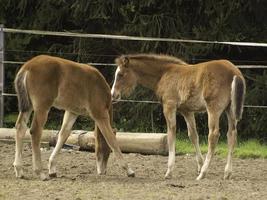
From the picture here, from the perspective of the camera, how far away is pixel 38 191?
6.91 m

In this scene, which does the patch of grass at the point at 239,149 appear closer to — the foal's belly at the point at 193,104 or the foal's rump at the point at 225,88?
the foal's belly at the point at 193,104

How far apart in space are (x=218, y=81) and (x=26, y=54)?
7.58 metres

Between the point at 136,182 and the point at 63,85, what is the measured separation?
5.00 ft

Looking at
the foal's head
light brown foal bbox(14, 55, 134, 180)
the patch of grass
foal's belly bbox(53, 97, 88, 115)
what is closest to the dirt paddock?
light brown foal bbox(14, 55, 134, 180)

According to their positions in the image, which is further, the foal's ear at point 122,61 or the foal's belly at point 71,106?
the foal's ear at point 122,61

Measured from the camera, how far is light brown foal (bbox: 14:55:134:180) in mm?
8031

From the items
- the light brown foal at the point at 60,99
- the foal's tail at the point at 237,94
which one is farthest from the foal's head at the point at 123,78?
the foal's tail at the point at 237,94

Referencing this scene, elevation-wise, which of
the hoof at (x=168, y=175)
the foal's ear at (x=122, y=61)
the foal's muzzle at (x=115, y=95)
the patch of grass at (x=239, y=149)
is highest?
the foal's ear at (x=122, y=61)

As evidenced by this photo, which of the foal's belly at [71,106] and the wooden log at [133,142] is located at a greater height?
the foal's belly at [71,106]

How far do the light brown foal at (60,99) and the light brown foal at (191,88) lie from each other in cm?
71

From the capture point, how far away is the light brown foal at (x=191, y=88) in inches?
325

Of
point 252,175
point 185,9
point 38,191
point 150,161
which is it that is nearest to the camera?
point 38,191

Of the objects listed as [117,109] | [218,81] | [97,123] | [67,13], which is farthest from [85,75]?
[67,13]

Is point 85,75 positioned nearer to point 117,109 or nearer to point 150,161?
point 150,161
